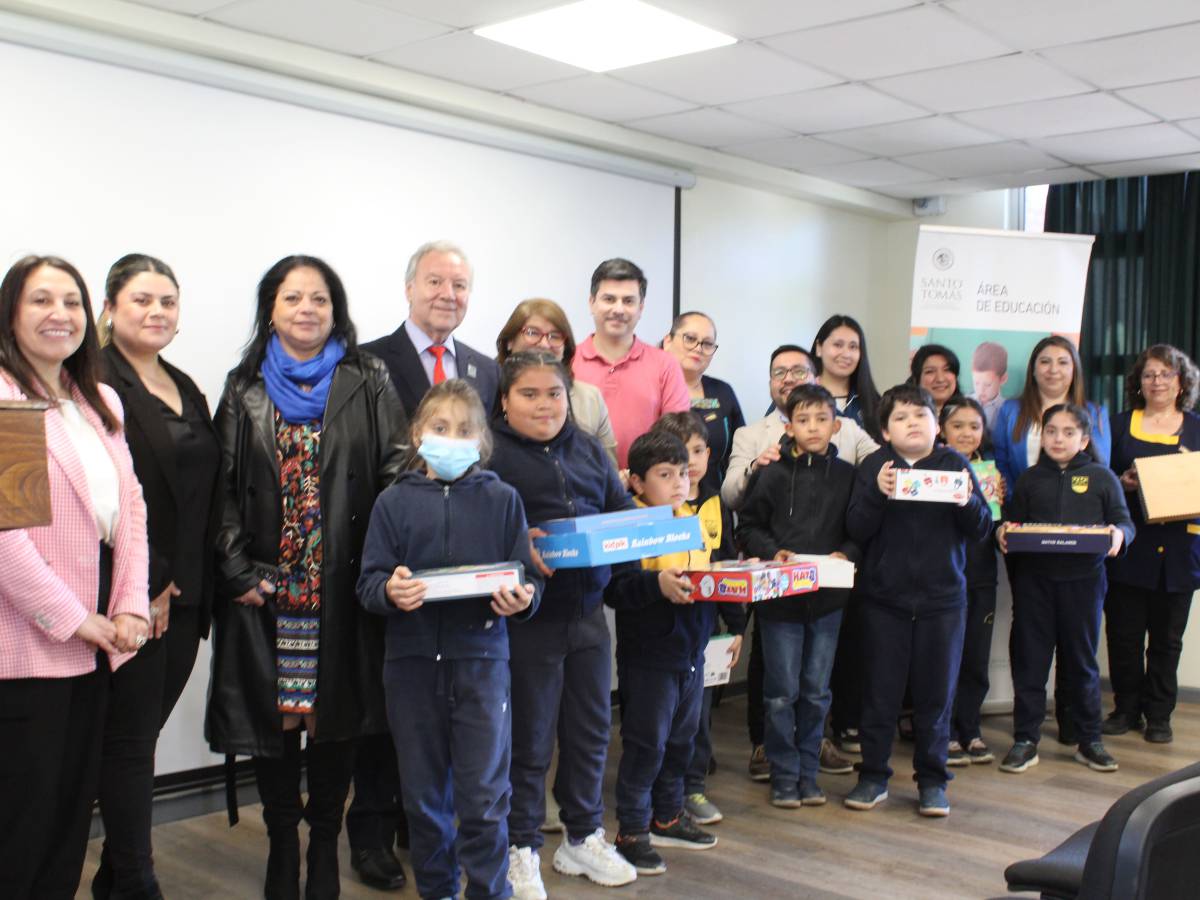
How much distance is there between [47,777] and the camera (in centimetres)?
243

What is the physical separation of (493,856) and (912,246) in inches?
225

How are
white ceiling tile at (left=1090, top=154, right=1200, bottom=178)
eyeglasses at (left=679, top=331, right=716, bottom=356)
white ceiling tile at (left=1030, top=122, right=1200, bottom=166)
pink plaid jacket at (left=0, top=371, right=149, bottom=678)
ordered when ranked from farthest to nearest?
white ceiling tile at (left=1090, top=154, right=1200, bottom=178)
white ceiling tile at (left=1030, top=122, right=1200, bottom=166)
eyeglasses at (left=679, top=331, right=716, bottom=356)
pink plaid jacket at (left=0, top=371, right=149, bottom=678)

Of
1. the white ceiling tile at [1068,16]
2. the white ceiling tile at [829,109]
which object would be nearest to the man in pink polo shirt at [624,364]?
the white ceiling tile at [1068,16]

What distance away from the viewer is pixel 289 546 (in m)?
3.01

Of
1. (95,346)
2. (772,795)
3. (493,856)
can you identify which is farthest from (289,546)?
(772,795)

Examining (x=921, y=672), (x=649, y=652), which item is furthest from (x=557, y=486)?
(x=921, y=672)

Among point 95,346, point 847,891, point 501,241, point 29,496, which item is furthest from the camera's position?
point 501,241

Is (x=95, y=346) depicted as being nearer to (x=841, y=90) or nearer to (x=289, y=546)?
(x=289, y=546)

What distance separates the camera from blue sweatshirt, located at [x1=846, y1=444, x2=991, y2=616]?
4.11 m

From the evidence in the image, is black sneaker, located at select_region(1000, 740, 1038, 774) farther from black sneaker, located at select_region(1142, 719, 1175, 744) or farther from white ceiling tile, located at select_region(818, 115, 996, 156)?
white ceiling tile, located at select_region(818, 115, 996, 156)

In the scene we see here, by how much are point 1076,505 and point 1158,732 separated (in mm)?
1262

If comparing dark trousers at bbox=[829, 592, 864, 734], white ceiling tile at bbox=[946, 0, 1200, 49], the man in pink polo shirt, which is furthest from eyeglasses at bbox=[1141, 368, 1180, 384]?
the man in pink polo shirt

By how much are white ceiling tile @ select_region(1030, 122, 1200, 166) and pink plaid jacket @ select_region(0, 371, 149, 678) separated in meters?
4.83

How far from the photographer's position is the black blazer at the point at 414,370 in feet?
11.3
